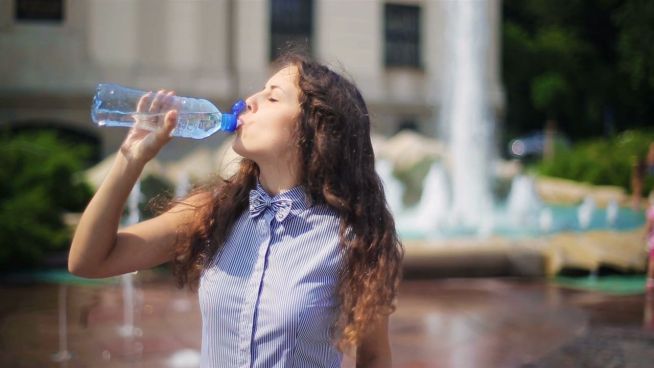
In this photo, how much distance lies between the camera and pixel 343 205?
225cm

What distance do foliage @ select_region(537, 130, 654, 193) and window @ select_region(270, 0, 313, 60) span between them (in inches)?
313

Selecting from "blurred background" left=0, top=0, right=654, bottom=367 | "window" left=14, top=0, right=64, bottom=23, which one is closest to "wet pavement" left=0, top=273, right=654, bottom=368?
"blurred background" left=0, top=0, right=654, bottom=367

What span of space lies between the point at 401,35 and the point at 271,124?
80.6ft

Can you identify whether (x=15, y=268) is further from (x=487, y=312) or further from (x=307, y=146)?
(x=307, y=146)

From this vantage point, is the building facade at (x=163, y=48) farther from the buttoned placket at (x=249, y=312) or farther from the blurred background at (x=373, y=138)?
the buttoned placket at (x=249, y=312)

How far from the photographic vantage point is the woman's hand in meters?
2.10

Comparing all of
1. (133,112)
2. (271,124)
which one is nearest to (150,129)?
(133,112)

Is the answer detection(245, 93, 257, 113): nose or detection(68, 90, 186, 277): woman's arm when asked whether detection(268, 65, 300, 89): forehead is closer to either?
detection(245, 93, 257, 113): nose

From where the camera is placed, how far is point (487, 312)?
7957 mm

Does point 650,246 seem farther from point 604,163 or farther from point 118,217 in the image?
point 604,163

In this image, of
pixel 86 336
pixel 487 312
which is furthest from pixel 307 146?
pixel 487 312

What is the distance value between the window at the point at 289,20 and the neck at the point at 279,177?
22.1 metres

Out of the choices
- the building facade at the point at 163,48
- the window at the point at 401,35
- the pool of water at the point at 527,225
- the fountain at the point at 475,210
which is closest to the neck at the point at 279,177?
the fountain at the point at 475,210

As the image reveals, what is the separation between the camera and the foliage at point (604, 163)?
22891 mm
